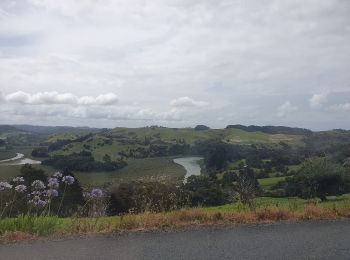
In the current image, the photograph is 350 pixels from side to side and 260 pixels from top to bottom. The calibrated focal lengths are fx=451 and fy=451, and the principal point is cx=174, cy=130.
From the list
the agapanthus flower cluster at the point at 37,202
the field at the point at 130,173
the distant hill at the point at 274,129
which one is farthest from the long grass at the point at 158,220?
the distant hill at the point at 274,129

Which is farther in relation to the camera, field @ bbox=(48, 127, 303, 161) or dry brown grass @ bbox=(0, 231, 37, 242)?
field @ bbox=(48, 127, 303, 161)

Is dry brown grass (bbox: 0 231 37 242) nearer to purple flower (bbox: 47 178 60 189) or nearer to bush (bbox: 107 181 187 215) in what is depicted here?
purple flower (bbox: 47 178 60 189)

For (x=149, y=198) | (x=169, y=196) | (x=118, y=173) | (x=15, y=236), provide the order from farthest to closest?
(x=118, y=173)
(x=149, y=198)
(x=169, y=196)
(x=15, y=236)

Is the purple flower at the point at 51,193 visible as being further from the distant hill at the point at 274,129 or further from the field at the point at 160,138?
the distant hill at the point at 274,129

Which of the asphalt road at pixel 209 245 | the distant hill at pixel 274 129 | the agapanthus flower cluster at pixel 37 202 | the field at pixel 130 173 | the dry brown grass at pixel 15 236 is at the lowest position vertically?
the field at pixel 130 173

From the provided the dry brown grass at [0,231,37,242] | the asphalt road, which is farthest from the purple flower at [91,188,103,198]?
the dry brown grass at [0,231,37,242]

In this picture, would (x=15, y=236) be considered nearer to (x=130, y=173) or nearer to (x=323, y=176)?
(x=323, y=176)

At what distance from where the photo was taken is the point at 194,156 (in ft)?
427

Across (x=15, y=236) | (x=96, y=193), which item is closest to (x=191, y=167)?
(x=96, y=193)

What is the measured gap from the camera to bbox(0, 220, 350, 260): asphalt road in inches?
263

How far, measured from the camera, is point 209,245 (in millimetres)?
7262

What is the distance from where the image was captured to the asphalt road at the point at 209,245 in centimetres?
668

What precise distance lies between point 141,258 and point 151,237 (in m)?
1.31

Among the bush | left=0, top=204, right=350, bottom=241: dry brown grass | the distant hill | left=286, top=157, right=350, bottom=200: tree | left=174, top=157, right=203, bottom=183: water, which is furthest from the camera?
the distant hill
